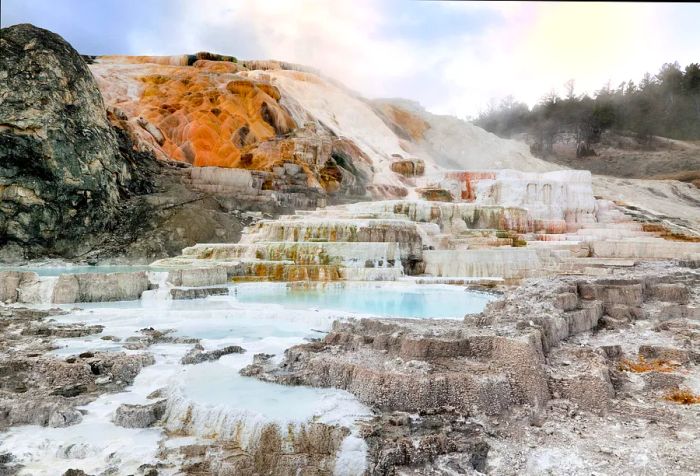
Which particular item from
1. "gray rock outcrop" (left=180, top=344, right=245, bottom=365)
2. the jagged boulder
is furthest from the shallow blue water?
the jagged boulder

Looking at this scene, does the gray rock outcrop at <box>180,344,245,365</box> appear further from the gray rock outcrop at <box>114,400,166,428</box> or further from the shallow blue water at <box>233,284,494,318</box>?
the shallow blue water at <box>233,284,494,318</box>

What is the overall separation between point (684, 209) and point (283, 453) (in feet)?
78.5

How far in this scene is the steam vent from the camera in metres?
3.45

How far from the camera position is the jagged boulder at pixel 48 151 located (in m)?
14.2

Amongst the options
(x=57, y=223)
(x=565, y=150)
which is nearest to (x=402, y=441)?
(x=57, y=223)

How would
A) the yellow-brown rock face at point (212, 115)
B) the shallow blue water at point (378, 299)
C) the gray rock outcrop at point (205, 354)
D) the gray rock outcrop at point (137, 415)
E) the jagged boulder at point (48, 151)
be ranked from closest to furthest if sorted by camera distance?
the gray rock outcrop at point (137, 415) → the gray rock outcrop at point (205, 354) → the shallow blue water at point (378, 299) → the jagged boulder at point (48, 151) → the yellow-brown rock face at point (212, 115)

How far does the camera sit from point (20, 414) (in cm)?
398

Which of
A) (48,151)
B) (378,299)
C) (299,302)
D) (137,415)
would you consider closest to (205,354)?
(137,415)

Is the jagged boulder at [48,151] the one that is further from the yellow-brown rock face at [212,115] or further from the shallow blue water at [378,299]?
the shallow blue water at [378,299]

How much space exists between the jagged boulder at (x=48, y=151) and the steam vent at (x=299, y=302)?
0.05 m

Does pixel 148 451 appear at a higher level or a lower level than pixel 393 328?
lower

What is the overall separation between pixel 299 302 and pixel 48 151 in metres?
9.76

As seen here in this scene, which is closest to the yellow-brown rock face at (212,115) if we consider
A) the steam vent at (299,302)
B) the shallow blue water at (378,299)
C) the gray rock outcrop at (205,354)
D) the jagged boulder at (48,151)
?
the steam vent at (299,302)

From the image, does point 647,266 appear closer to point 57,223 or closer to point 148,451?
point 148,451
